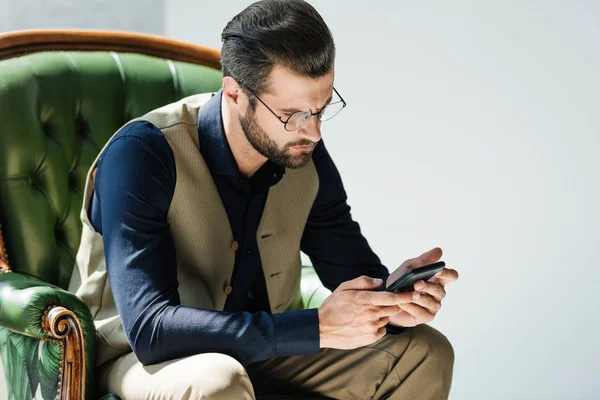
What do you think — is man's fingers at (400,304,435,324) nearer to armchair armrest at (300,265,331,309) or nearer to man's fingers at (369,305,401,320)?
man's fingers at (369,305,401,320)

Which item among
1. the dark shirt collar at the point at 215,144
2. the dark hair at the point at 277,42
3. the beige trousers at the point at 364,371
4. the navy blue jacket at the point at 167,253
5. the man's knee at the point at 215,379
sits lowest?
the beige trousers at the point at 364,371

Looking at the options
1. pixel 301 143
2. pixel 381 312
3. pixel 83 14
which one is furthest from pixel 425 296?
pixel 83 14

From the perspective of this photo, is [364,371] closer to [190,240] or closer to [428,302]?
[428,302]

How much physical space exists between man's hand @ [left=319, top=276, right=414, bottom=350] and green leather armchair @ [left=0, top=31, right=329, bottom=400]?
45cm

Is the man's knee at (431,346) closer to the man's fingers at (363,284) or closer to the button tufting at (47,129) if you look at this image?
the man's fingers at (363,284)

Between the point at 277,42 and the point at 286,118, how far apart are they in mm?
139

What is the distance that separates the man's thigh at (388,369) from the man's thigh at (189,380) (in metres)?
0.31

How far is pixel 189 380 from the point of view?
139 centimetres

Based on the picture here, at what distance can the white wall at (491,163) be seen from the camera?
2.59m

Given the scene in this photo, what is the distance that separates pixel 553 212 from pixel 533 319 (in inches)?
13.2

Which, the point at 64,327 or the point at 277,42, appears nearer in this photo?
the point at 64,327

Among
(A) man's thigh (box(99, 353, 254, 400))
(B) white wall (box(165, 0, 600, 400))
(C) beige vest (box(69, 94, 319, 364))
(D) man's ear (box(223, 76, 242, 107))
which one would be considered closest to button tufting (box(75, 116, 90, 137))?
(C) beige vest (box(69, 94, 319, 364))

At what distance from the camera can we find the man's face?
1605 mm

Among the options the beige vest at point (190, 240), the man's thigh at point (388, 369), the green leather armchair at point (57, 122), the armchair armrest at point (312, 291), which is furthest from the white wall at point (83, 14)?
the man's thigh at point (388, 369)
